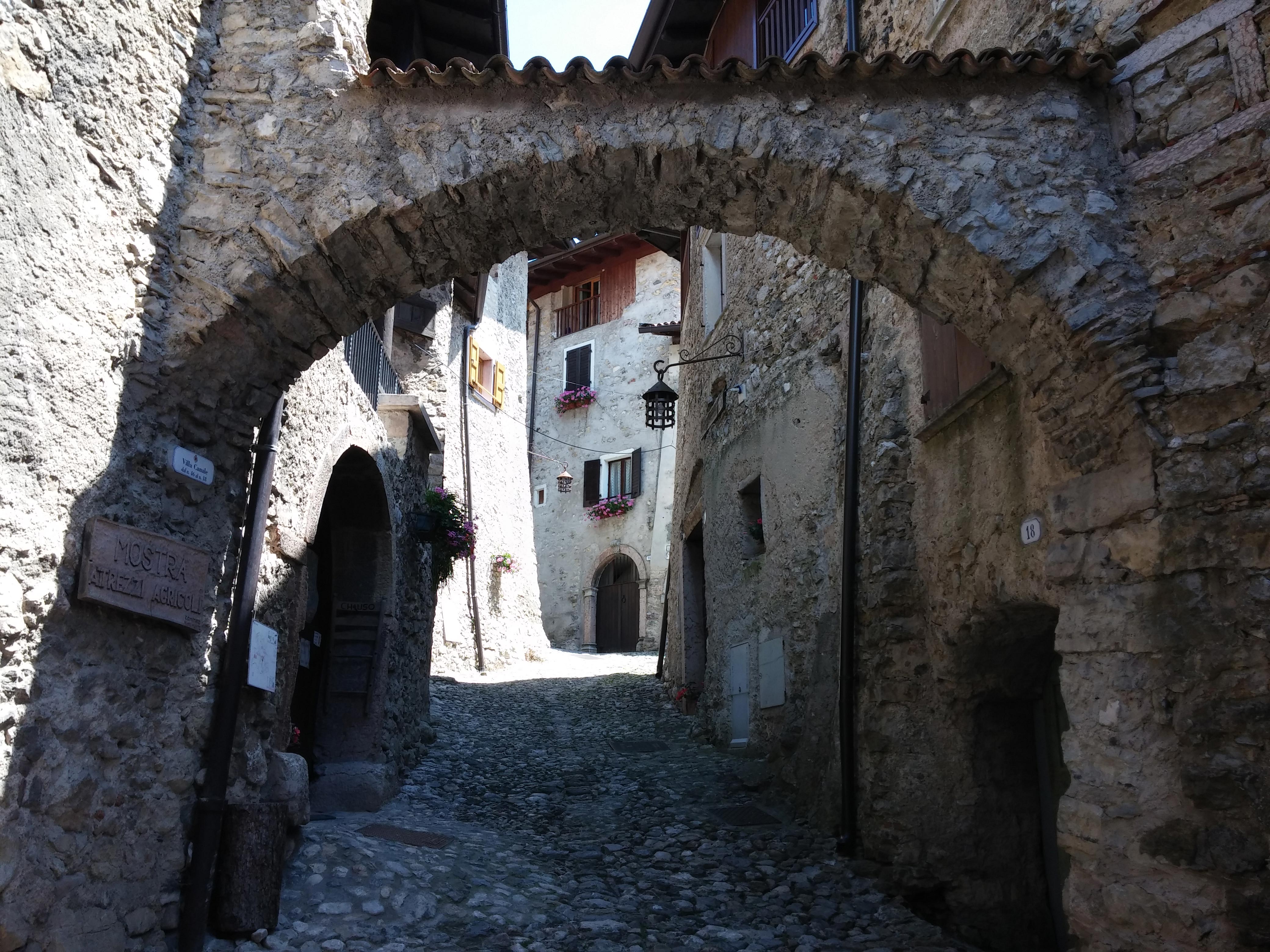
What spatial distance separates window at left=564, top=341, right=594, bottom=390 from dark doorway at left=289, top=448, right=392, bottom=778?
14.4 m

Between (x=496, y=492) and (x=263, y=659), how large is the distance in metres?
12.1

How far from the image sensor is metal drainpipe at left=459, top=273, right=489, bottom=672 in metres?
13.9

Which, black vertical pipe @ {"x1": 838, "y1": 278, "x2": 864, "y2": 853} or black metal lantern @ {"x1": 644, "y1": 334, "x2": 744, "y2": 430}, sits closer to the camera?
black vertical pipe @ {"x1": 838, "y1": 278, "x2": 864, "y2": 853}

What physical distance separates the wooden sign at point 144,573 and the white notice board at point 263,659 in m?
0.38

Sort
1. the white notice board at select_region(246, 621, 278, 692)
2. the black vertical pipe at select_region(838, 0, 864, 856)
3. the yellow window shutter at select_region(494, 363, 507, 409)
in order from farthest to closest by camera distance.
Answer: the yellow window shutter at select_region(494, 363, 507, 409) → the black vertical pipe at select_region(838, 0, 864, 856) → the white notice board at select_region(246, 621, 278, 692)

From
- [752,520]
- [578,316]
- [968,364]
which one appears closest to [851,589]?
[968,364]

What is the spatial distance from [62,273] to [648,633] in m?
16.0

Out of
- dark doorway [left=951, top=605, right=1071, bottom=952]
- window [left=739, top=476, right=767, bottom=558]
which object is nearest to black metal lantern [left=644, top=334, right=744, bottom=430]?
window [left=739, top=476, right=767, bottom=558]

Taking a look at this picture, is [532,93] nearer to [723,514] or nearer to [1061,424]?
[1061,424]

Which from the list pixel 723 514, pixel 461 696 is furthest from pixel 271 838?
pixel 461 696

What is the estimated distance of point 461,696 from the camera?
1109 cm

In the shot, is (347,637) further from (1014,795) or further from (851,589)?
(1014,795)

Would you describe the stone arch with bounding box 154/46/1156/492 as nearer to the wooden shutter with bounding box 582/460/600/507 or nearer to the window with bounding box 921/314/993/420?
the window with bounding box 921/314/993/420

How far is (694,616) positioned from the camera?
10.9 m
